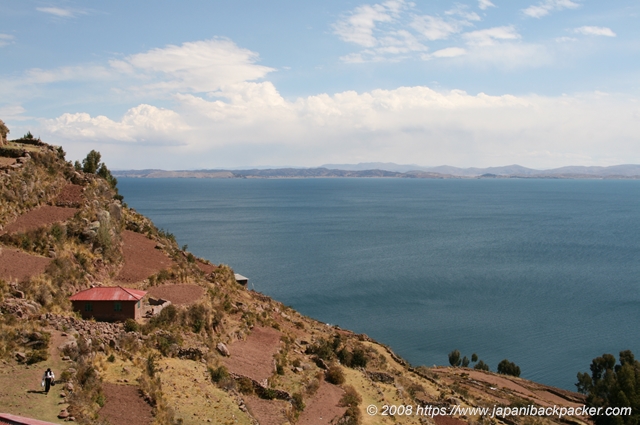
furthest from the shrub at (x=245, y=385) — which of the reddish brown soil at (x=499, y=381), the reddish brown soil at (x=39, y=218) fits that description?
the reddish brown soil at (x=499, y=381)

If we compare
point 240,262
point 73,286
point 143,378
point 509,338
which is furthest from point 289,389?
point 240,262

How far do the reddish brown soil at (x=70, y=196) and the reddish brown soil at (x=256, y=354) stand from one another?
52.2 feet

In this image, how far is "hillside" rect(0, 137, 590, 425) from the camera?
19.8m

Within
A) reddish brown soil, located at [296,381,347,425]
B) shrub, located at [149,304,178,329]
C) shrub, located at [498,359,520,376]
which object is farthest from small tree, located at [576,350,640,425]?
shrub, located at [149,304,178,329]

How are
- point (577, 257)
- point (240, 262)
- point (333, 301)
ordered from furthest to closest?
point (577, 257) → point (240, 262) → point (333, 301)

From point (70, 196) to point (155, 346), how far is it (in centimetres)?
1729

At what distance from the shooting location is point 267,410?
77.9 feet

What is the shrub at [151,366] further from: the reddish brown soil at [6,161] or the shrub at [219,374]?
the reddish brown soil at [6,161]

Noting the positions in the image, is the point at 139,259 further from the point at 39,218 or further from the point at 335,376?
the point at 335,376

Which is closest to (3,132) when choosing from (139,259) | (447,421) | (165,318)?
(139,259)

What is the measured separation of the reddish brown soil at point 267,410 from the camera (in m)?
22.6

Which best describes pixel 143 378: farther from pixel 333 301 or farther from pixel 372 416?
pixel 333 301

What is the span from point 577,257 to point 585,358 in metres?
56.8

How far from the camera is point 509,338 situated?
67.3 meters
